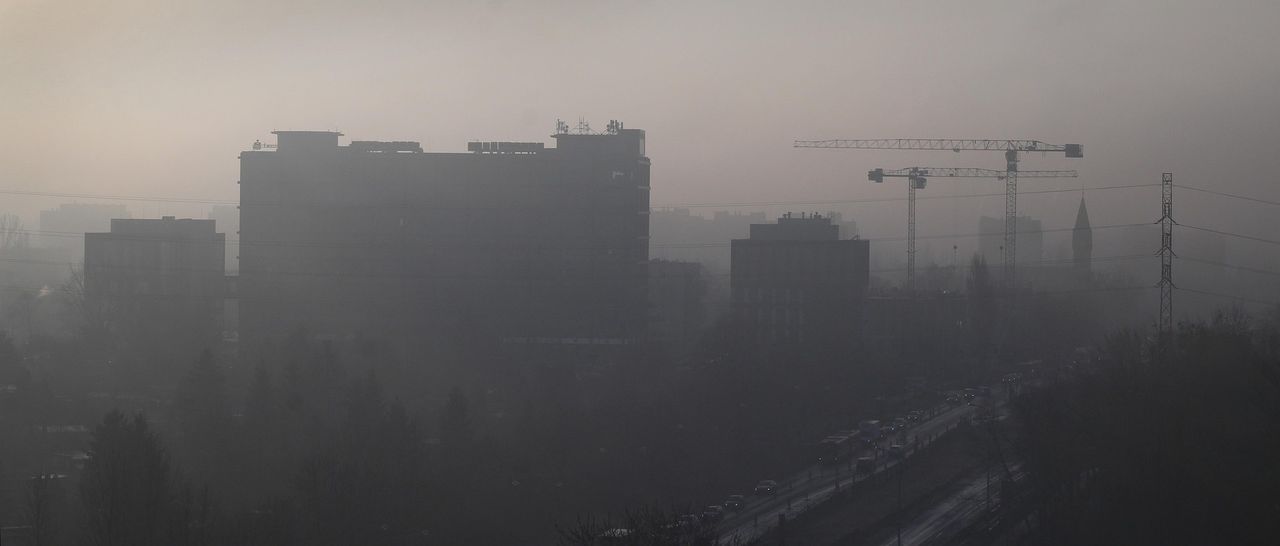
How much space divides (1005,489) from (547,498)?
6325 mm

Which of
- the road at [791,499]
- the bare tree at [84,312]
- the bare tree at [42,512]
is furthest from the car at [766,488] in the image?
the bare tree at [84,312]

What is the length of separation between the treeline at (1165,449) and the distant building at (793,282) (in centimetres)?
1402

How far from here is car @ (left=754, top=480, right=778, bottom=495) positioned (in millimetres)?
16500

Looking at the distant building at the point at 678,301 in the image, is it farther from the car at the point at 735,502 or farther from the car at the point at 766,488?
the car at the point at 735,502

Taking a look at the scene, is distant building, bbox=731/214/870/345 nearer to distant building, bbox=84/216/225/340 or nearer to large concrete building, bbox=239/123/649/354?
large concrete building, bbox=239/123/649/354

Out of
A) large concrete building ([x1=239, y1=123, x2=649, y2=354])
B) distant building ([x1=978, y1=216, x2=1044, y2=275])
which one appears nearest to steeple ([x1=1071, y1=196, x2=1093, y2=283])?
distant building ([x1=978, y1=216, x2=1044, y2=275])

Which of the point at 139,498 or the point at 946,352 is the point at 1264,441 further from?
the point at 946,352

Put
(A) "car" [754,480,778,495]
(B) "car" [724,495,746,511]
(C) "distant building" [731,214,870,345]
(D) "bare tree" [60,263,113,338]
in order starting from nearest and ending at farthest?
(B) "car" [724,495,746,511]
(A) "car" [754,480,778,495]
(D) "bare tree" [60,263,113,338]
(C) "distant building" [731,214,870,345]

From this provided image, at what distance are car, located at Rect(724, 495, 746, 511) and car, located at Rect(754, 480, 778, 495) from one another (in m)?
0.56

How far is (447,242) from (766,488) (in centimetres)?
1473

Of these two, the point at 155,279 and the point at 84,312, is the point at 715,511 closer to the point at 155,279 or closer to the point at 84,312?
the point at 155,279

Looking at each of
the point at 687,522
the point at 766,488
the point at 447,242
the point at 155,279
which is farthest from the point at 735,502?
the point at 155,279

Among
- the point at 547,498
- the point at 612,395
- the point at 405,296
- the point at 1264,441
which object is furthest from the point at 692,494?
the point at 405,296

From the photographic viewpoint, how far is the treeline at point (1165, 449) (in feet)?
39.7
